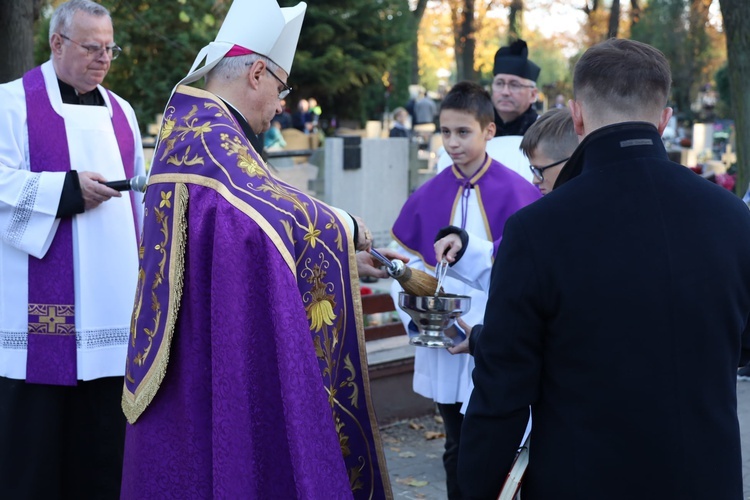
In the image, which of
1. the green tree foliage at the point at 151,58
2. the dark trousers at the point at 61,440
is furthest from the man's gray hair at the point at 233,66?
the green tree foliage at the point at 151,58

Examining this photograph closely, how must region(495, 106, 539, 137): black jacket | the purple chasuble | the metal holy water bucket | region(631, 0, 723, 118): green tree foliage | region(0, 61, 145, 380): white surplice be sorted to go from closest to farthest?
the metal holy water bucket, region(0, 61, 145, 380): white surplice, the purple chasuble, region(495, 106, 539, 137): black jacket, region(631, 0, 723, 118): green tree foliage

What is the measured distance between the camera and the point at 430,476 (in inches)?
214

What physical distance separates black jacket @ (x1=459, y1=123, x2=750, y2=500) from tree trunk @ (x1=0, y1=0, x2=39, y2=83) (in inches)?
190

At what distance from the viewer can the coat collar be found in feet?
7.03

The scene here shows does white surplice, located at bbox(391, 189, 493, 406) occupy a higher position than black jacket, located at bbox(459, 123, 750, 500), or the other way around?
black jacket, located at bbox(459, 123, 750, 500)

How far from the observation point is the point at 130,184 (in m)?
3.77

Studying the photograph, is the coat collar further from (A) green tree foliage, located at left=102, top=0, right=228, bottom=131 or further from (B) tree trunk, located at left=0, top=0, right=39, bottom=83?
(A) green tree foliage, located at left=102, top=0, right=228, bottom=131

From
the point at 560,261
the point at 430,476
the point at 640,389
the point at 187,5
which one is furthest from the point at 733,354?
the point at 187,5

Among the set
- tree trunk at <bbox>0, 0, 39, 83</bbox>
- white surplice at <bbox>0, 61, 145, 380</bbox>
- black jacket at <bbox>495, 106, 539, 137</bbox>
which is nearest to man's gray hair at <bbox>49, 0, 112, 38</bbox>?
white surplice at <bbox>0, 61, 145, 380</bbox>

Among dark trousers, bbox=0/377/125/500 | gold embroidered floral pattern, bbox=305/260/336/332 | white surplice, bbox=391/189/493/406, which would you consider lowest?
Result: dark trousers, bbox=0/377/125/500

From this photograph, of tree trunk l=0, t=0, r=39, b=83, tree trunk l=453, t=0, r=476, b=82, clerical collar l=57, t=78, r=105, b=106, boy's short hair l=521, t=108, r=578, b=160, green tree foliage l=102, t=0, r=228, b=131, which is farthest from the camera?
tree trunk l=453, t=0, r=476, b=82

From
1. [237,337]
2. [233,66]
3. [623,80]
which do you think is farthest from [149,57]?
[623,80]

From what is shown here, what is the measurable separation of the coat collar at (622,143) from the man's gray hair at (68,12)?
2.73m

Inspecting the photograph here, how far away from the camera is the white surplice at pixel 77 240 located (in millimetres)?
3904
